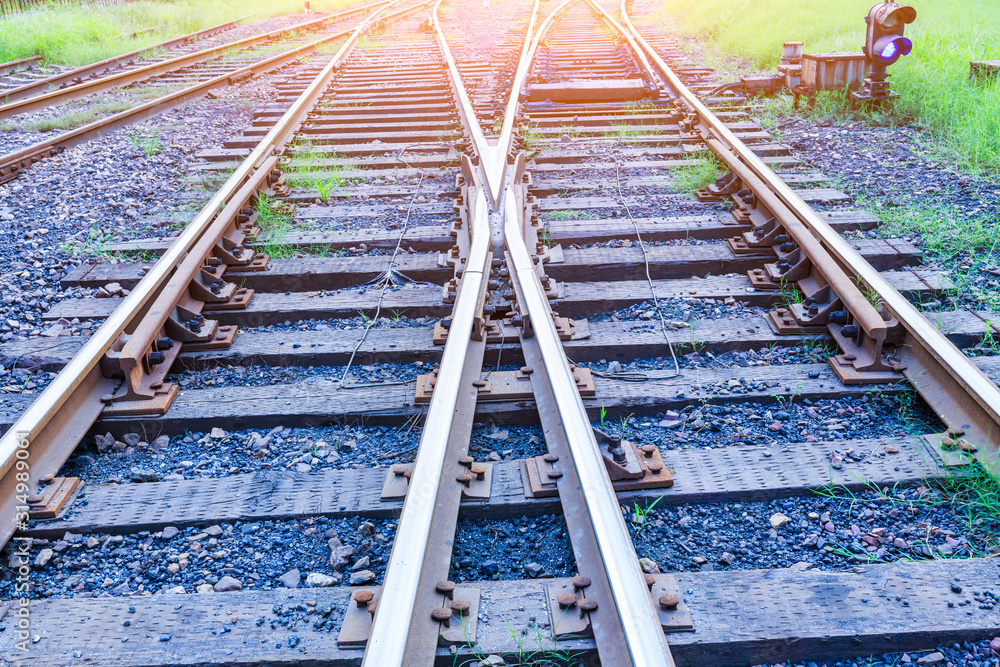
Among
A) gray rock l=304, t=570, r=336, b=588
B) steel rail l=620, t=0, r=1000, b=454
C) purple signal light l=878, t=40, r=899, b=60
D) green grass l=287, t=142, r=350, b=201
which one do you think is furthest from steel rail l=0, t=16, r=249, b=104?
steel rail l=620, t=0, r=1000, b=454

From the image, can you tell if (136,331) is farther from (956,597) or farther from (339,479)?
(956,597)

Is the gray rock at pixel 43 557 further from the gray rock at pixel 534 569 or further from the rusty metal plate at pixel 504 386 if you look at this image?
the gray rock at pixel 534 569

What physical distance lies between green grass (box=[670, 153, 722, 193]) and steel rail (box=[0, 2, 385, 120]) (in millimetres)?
6943

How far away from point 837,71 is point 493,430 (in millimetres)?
5986

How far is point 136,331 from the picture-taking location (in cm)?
298

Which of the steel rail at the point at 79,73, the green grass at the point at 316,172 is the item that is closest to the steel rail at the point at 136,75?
the steel rail at the point at 79,73

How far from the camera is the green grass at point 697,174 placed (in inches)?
196

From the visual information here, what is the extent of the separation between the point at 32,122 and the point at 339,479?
767 centimetres

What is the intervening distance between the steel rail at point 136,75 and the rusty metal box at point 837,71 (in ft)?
26.0

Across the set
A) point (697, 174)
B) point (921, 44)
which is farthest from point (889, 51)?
point (697, 174)

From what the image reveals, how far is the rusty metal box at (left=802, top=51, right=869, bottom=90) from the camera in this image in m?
6.97

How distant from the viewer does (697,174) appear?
5.12 m

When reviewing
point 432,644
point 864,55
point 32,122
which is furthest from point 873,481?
point 32,122

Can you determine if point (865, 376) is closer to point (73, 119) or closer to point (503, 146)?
point (503, 146)
